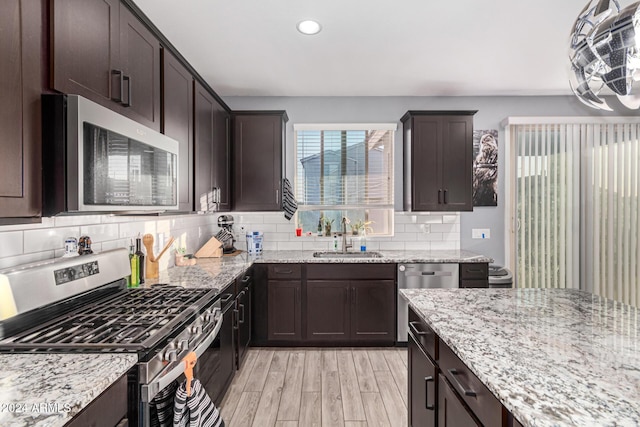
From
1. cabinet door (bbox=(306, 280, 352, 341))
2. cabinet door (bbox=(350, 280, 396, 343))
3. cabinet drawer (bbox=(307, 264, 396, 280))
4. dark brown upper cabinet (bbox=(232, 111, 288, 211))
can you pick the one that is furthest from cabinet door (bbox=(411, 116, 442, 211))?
dark brown upper cabinet (bbox=(232, 111, 288, 211))

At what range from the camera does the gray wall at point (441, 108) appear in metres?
4.09

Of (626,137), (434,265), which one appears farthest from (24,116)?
(626,137)

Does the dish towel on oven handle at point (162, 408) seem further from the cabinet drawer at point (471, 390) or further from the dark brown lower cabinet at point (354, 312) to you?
the dark brown lower cabinet at point (354, 312)

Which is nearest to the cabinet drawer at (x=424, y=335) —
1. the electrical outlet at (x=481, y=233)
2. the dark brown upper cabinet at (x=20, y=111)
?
the dark brown upper cabinet at (x=20, y=111)

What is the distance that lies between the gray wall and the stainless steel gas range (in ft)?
8.06

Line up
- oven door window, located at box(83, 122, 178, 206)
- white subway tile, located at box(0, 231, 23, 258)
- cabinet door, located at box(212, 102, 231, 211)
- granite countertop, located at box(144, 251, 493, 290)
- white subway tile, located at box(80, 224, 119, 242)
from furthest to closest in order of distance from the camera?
cabinet door, located at box(212, 102, 231, 211) < granite countertop, located at box(144, 251, 493, 290) < white subway tile, located at box(80, 224, 119, 242) < white subway tile, located at box(0, 231, 23, 258) < oven door window, located at box(83, 122, 178, 206)

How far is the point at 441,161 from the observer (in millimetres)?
3754

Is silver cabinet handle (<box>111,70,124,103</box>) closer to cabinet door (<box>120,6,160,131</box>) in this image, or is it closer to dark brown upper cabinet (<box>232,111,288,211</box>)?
cabinet door (<box>120,6,160,131</box>)

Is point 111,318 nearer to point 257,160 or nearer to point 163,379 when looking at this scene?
point 163,379

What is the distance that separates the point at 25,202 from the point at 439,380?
5.61 ft

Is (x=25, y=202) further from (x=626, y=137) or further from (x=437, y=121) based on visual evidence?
(x=626, y=137)

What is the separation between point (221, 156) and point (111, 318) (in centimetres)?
222

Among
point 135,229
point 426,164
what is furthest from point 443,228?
point 135,229

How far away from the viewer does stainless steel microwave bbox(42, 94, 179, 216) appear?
1264 millimetres
